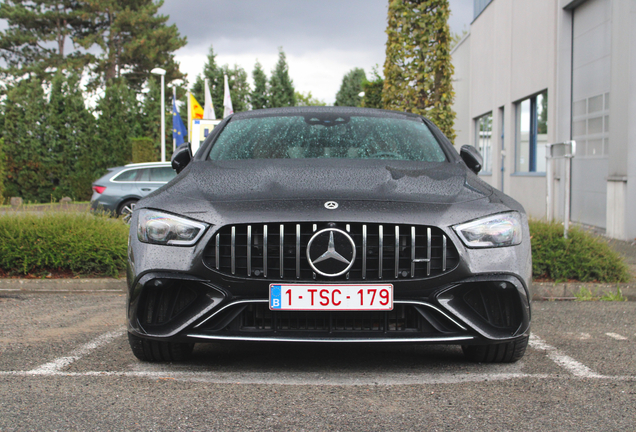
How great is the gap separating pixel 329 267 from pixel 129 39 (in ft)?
137

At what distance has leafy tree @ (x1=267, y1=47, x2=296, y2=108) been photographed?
38.1 meters

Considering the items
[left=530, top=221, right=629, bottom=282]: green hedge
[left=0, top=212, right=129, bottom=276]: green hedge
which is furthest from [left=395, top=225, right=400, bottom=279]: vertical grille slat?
[left=0, top=212, right=129, bottom=276]: green hedge

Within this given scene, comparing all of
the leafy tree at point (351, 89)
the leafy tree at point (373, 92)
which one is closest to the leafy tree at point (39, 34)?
the leafy tree at point (373, 92)

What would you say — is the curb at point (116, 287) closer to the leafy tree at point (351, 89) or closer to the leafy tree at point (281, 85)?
the leafy tree at point (281, 85)

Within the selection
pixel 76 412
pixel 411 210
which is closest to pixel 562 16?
pixel 411 210

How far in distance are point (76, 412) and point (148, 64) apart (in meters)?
41.5

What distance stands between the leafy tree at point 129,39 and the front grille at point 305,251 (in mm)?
39231

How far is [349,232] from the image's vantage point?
3.34 meters

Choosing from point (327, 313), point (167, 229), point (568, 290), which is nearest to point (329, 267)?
point (327, 313)

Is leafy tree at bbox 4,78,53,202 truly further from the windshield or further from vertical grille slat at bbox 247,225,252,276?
vertical grille slat at bbox 247,225,252,276

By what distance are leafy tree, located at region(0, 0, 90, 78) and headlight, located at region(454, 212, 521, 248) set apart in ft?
129

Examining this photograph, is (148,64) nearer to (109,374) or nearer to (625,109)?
(625,109)

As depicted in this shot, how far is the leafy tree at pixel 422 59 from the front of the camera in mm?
12297

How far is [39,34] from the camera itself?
3991 cm
